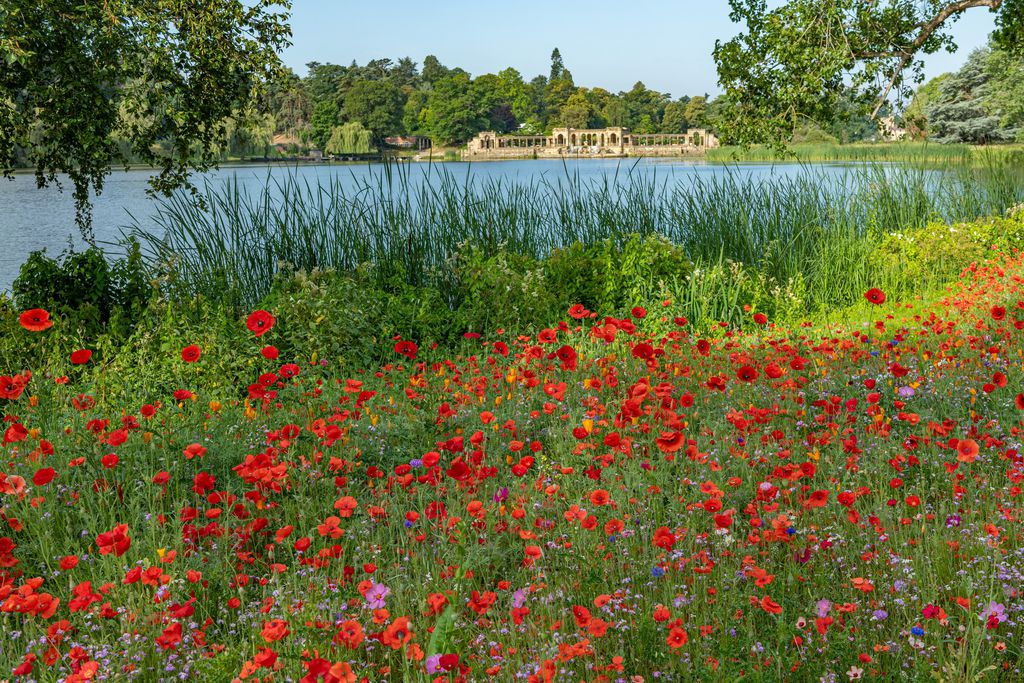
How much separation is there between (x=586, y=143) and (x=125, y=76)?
107m

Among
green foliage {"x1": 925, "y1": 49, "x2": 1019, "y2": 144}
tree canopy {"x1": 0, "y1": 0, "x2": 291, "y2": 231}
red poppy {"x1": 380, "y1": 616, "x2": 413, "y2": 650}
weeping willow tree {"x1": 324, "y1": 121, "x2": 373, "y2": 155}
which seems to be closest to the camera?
red poppy {"x1": 380, "y1": 616, "x2": 413, "y2": 650}

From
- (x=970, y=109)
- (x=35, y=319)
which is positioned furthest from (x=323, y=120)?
(x=35, y=319)

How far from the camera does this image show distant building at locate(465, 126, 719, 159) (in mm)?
100312

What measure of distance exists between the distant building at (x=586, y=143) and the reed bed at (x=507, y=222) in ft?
292

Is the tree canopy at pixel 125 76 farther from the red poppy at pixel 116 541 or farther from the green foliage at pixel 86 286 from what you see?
the red poppy at pixel 116 541

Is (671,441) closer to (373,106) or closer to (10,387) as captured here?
(10,387)

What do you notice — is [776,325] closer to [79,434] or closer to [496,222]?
[496,222]

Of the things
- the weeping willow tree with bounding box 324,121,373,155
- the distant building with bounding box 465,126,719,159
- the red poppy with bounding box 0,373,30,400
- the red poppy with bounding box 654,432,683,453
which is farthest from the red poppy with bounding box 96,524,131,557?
the distant building with bounding box 465,126,719,159

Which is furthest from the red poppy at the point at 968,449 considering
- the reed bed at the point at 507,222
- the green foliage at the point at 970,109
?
the green foliage at the point at 970,109

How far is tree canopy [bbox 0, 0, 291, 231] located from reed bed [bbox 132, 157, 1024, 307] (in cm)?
70

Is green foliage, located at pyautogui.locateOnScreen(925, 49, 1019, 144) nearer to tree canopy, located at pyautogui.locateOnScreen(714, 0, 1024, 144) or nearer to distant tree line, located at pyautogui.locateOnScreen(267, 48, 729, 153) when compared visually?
tree canopy, located at pyautogui.locateOnScreen(714, 0, 1024, 144)

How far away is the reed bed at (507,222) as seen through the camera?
7.37 m

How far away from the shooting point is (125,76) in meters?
6.43

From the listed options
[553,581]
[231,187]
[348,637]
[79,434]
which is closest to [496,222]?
[231,187]
